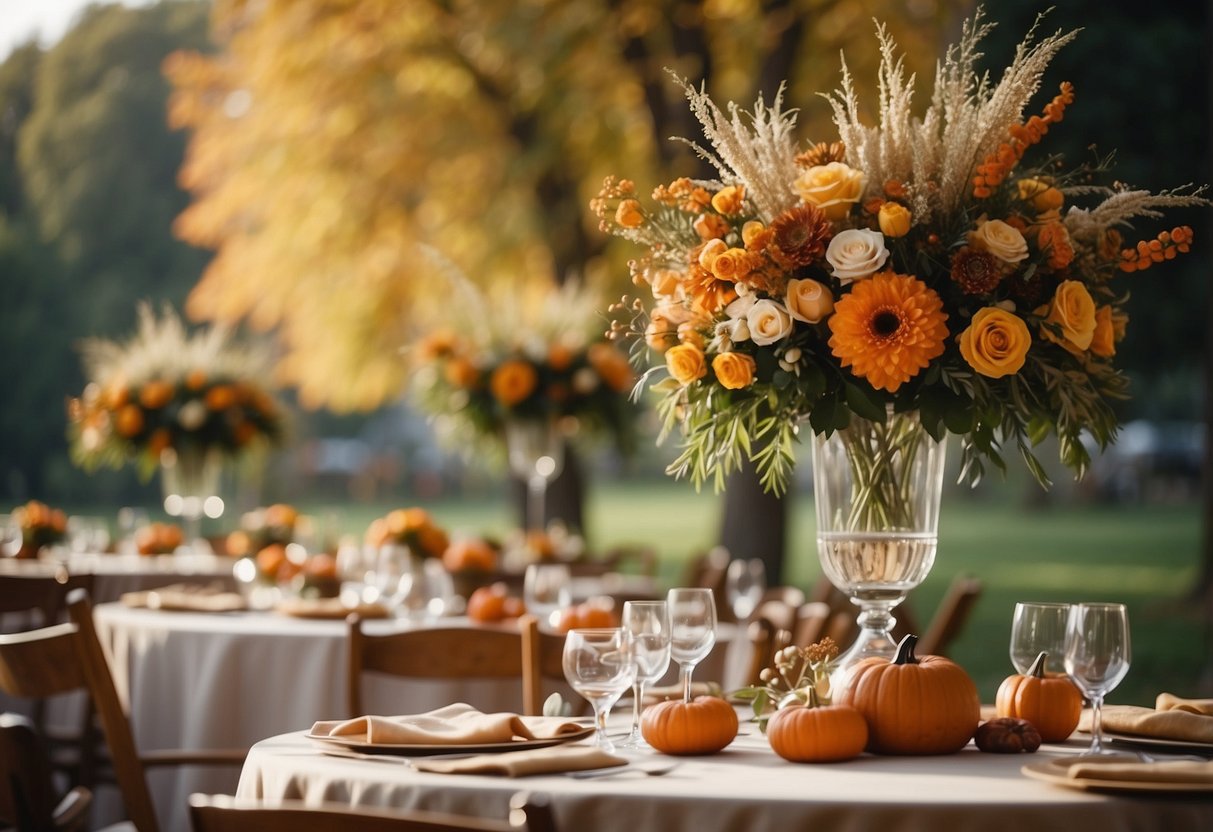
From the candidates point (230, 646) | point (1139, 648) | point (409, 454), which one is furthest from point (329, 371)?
point (409, 454)

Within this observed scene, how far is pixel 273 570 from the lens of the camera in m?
6.64

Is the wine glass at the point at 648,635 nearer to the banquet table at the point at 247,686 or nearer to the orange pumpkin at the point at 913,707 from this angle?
the orange pumpkin at the point at 913,707

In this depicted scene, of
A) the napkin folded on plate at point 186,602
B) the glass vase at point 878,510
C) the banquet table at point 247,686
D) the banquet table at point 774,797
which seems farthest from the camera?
the napkin folded on plate at point 186,602

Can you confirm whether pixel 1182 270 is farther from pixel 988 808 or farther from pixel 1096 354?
pixel 988 808

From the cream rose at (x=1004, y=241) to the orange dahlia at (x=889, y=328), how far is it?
6.1 inches

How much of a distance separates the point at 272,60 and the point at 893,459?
10652 mm

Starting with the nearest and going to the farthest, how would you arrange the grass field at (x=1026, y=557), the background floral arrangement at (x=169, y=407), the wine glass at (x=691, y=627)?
the wine glass at (x=691, y=627) → the background floral arrangement at (x=169, y=407) → the grass field at (x=1026, y=557)

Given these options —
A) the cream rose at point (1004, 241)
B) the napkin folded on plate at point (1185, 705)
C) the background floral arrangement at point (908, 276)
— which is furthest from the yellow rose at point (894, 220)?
the napkin folded on plate at point (1185, 705)

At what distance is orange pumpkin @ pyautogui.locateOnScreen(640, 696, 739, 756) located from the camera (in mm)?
2900

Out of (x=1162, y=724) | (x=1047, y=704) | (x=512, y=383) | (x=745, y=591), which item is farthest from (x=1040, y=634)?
(x=512, y=383)

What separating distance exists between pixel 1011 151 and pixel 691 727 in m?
1.34

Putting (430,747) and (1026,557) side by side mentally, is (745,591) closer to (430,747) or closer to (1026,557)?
(430,747)

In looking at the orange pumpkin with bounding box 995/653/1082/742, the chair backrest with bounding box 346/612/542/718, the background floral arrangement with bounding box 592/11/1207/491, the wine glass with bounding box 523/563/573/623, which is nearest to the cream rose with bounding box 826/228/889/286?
the background floral arrangement with bounding box 592/11/1207/491

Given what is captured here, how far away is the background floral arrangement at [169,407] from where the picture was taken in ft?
30.8
